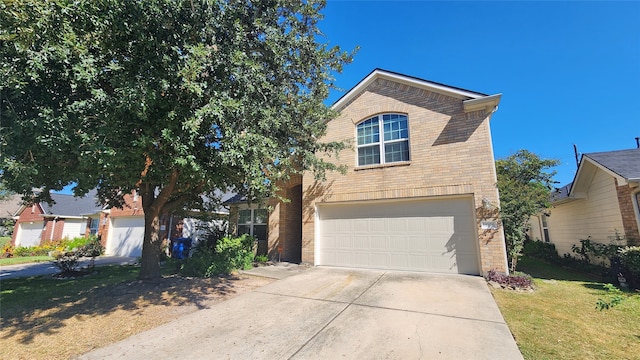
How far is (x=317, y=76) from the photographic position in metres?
7.99

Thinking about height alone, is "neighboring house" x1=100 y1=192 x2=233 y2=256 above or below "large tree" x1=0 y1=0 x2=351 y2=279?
below

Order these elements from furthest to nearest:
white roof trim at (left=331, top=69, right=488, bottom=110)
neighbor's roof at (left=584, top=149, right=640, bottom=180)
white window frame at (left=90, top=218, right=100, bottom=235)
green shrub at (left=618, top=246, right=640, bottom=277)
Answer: white window frame at (left=90, top=218, right=100, bottom=235), white roof trim at (left=331, top=69, right=488, bottom=110), neighbor's roof at (left=584, top=149, right=640, bottom=180), green shrub at (left=618, top=246, right=640, bottom=277)

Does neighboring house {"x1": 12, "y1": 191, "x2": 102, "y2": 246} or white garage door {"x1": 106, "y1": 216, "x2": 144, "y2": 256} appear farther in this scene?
neighboring house {"x1": 12, "y1": 191, "x2": 102, "y2": 246}

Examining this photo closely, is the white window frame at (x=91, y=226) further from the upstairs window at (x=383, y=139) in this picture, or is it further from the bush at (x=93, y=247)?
the upstairs window at (x=383, y=139)

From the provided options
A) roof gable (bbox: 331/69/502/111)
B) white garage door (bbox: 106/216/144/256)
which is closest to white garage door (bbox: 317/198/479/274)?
roof gable (bbox: 331/69/502/111)

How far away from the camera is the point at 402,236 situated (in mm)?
10109

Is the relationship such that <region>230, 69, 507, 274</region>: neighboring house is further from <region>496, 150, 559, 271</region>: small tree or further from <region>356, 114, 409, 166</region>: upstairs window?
<region>496, 150, 559, 271</region>: small tree

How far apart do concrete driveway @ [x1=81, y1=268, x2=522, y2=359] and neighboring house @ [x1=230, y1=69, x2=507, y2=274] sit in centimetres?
206

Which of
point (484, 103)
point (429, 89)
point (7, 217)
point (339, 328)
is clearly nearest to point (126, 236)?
point (339, 328)

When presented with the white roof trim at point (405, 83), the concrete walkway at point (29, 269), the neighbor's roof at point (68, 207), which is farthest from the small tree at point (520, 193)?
the neighbor's roof at point (68, 207)

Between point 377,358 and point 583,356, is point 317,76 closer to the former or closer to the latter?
point 377,358

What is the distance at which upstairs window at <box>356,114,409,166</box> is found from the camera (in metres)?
10.8

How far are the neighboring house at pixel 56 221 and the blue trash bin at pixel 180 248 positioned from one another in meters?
11.6

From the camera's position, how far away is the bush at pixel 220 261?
9.84 metres
